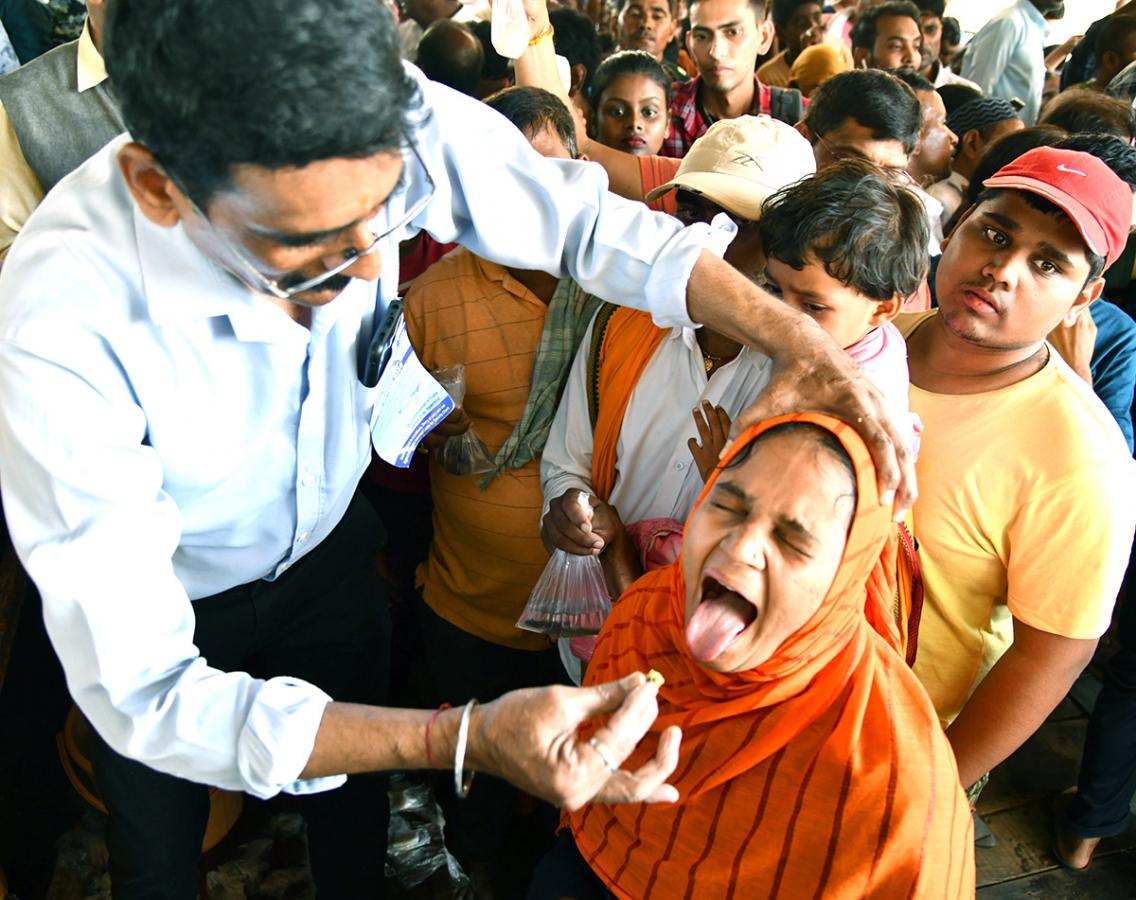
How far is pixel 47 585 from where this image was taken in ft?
3.72

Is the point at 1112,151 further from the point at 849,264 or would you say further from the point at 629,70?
the point at 629,70

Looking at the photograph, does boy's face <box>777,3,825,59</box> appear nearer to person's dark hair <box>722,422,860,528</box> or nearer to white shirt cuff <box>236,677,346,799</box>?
person's dark hair <box>722,422,860,528</box>

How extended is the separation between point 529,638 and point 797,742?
39.9 inches

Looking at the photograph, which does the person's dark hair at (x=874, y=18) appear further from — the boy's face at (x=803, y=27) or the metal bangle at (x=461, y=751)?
the metal bangle at (x=461, y=751)

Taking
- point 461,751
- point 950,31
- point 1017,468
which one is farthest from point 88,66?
point 950,31

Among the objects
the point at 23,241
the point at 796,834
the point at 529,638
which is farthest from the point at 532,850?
the point at 23,241

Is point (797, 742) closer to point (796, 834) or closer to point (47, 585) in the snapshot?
point (796, 834)

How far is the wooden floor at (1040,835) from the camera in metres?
2.63

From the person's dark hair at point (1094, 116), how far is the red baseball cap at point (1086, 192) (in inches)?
50.5

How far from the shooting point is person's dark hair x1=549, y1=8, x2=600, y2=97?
4.55 m

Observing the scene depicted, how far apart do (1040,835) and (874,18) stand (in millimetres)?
4408

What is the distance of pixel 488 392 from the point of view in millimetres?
2186

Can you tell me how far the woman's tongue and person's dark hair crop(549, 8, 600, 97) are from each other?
365 cm

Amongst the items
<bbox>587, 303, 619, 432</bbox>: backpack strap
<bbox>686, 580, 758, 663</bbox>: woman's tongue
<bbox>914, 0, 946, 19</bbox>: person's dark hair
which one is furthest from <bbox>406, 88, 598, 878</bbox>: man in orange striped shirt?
<bbox>914, 0, 946, 19</bbox>: person's dark hair
